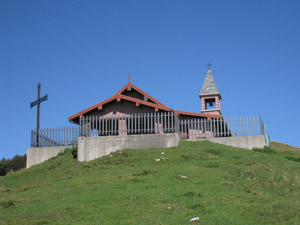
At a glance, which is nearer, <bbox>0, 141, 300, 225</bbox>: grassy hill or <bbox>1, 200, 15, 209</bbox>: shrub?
<bbox>0, 141, 300, 225</bbox>: grassy hill

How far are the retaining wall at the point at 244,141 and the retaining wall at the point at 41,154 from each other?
11.3 m

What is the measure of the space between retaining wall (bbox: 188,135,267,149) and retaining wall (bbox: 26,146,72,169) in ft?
37.2

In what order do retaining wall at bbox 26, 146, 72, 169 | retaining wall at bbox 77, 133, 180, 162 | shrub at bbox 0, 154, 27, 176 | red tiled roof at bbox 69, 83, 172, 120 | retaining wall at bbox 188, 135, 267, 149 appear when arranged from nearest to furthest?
retaining wall at bbox 77, 133, 180, 162 → retaining wall at bbox 188, 135, 267, 149 → retaining wall at bbox 26, 146, 72, 169 → red tiled roof at bbox 69, 83, 172, 120 → shrub at bbox 0, 154, 27, 176

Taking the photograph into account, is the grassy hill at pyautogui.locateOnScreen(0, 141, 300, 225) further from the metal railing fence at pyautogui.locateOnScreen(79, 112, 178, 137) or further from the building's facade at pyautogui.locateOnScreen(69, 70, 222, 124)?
the building's facade at pyautogui.locateOnScreen(69, 70, 222, 124)

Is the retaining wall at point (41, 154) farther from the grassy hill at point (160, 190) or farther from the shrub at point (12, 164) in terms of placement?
the shrub at point (12, 164)

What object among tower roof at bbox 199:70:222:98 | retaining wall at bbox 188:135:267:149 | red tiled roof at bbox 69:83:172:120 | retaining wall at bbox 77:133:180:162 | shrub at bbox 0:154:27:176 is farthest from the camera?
shrub at bbox 0:154:27:176

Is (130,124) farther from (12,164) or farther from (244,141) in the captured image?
(12,164)

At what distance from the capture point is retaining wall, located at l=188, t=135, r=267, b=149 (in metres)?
28.9

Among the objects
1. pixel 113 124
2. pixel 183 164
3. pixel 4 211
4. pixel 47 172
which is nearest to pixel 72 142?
pixel 113 124

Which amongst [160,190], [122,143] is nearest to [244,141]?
[122,143]

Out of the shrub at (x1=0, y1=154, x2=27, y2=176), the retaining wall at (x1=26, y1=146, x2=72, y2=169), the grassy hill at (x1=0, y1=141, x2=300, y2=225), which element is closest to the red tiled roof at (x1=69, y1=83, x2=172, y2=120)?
the retaining wall at (x1=26, y1=146, x2=72, y2=169)

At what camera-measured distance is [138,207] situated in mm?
14727

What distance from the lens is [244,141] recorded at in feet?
96.0

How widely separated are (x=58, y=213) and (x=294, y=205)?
27.0ft
